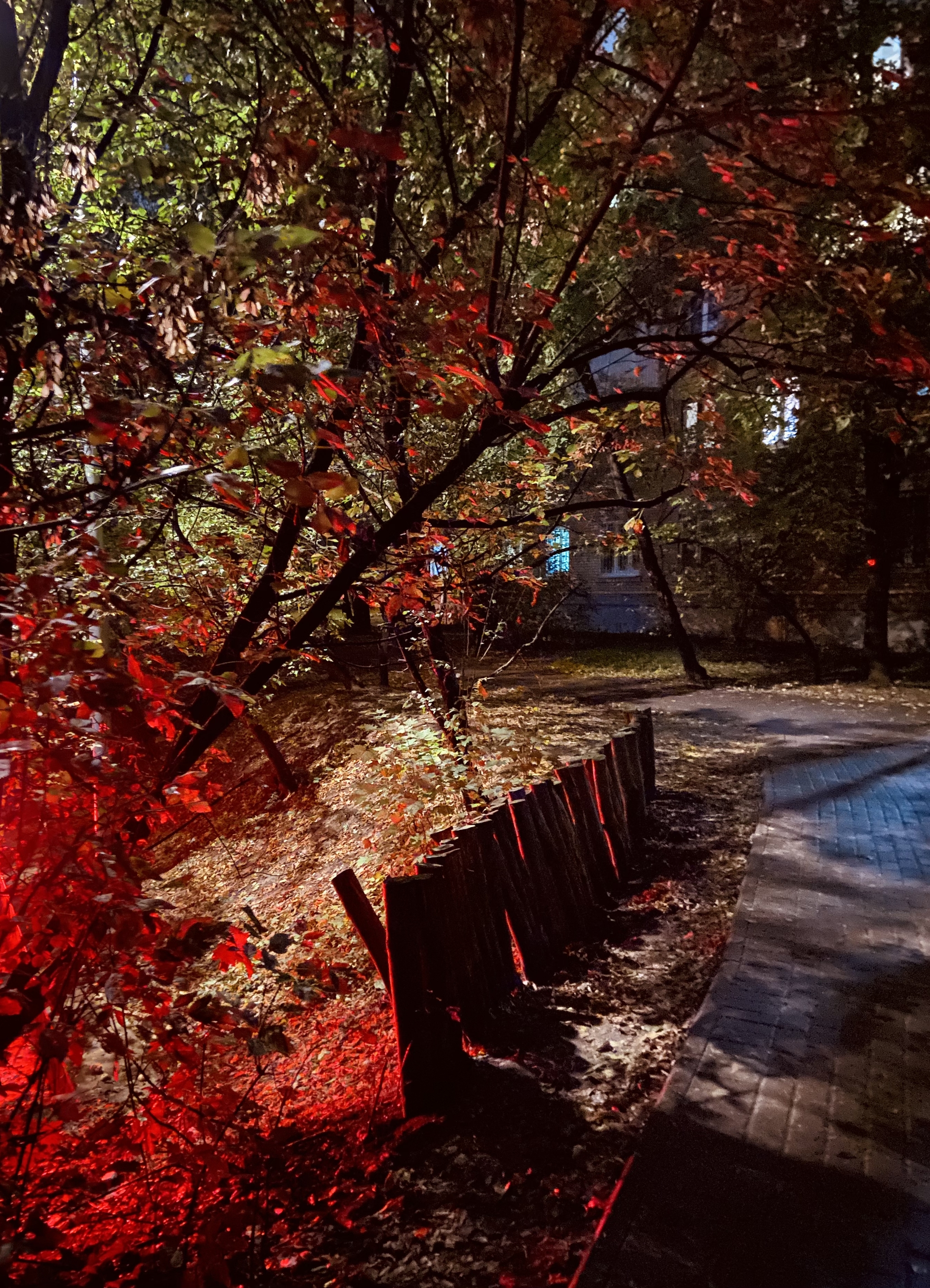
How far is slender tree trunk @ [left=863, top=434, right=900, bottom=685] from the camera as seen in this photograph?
53.2 feet

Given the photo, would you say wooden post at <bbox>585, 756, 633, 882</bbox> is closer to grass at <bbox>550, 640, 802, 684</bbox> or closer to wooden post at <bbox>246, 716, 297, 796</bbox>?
wooden post at <bbox>246, 716, 297, 796</bbox>

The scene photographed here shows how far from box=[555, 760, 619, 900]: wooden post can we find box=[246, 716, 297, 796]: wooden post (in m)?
5.18

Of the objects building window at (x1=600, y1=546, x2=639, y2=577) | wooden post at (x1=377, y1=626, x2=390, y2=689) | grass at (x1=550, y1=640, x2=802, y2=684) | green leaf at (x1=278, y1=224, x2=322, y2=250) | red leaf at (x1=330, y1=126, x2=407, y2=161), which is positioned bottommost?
grass at (x1=550, y1=640, x2=802, y2=684)

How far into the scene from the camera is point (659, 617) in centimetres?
2450

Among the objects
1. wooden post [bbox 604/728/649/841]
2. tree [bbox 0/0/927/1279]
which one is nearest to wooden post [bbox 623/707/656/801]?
wooden post [bbox 604/728/649/841]

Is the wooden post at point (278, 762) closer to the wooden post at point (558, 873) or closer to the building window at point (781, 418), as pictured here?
the wooden post at point (558, 873)

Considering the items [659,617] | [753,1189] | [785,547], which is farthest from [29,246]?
[659,617]

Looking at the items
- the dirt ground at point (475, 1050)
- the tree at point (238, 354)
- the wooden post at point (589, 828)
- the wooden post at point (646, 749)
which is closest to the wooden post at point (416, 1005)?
the dirt ground at point (475, 1050)

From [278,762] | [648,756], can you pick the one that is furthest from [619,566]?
[648,756]

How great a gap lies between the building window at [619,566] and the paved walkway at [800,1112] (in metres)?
21.6

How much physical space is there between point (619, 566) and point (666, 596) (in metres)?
10.8

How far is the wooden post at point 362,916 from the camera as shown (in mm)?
3902

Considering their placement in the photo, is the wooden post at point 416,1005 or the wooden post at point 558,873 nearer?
the wooden post at point 416,1005

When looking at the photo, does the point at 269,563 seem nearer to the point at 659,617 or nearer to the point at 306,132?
the point at 306,132
